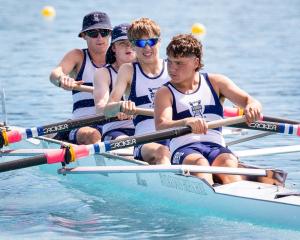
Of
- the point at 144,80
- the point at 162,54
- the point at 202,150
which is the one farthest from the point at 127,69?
the point at 162,54

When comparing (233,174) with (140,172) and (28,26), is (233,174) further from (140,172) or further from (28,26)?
(28,26)

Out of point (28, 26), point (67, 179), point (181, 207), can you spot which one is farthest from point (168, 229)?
point (28, 26)

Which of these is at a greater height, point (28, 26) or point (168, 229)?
point (28, 26)

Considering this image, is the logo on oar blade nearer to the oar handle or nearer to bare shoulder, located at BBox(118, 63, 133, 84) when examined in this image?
bare shoulder, located at BBox(118, 63, 133, 84)

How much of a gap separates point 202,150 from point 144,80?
4.22ft

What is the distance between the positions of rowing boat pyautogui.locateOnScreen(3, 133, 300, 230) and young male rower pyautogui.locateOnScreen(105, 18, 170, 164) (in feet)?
0.63

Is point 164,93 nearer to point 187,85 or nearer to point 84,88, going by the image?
point 187,85

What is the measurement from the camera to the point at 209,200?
27.2 feet

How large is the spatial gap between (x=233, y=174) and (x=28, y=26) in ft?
73.0

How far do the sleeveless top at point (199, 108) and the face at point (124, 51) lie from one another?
1.59 meters

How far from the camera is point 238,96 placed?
8.66 m

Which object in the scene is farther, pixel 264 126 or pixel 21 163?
pixel 264 126

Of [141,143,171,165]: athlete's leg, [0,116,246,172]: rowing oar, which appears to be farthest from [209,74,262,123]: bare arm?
[141,143,171,165]: athlete's leg

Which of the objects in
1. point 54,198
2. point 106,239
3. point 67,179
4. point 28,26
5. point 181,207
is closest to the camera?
point 106,239
